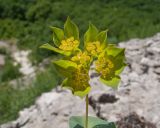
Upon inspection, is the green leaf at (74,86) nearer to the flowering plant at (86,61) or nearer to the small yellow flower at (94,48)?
the flowering plant at (86,61)

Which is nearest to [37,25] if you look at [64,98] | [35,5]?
[35,5]

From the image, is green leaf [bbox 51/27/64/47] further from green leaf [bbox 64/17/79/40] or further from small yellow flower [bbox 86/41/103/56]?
small yellow flower [bbox 86/41/103/56]

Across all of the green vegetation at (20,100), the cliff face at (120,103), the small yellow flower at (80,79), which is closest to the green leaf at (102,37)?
the small yellow flower at (80,79)

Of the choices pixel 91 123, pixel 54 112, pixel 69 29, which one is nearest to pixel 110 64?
pixel 69 29

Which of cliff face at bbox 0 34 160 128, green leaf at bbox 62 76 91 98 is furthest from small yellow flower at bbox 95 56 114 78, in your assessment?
cliff face at bbox 0 34 160 128

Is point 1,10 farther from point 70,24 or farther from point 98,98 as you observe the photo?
point 70,24

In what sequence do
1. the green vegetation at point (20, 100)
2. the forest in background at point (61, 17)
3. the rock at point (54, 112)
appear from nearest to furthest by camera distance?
the rock at point (54, 112) < the green vegetation at point (20, 100) < the forest in background at point (61, 17)

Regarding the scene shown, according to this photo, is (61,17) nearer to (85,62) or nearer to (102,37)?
(102,37)
